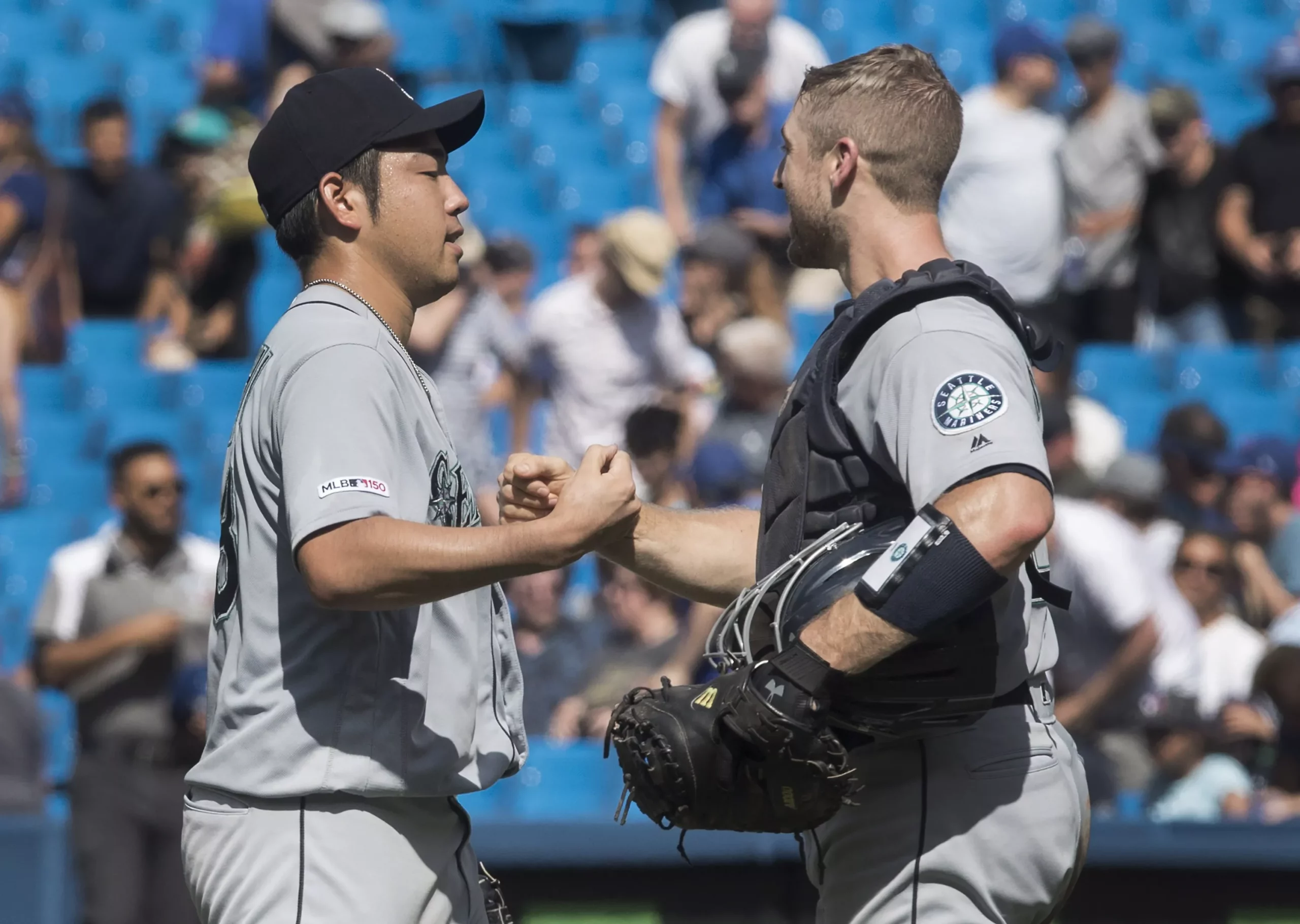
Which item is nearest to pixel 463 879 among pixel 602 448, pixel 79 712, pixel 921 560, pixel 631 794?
Result: pixel 631 794

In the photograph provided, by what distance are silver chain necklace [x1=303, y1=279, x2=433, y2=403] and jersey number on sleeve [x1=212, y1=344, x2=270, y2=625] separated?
0.16 m

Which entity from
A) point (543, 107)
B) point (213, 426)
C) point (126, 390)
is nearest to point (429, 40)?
point (543, 107)

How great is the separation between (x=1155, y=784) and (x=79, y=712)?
11.7ft

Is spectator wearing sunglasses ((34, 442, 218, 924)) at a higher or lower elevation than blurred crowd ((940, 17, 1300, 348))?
lower

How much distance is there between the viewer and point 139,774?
5.80 metres

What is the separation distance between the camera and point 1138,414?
921cm

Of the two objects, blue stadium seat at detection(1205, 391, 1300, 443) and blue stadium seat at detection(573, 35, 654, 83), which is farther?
blue stadium seat at detection(573, 35, 654, 83)

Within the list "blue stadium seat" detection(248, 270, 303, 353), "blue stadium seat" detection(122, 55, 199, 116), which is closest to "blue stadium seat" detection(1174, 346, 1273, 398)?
"blue stadium seat" detection(248, 270, 303, 353)

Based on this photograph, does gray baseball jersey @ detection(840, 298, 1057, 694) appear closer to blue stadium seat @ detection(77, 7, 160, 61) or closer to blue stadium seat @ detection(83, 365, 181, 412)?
blue stadium seat @ detection(83, 365, 181, 412)

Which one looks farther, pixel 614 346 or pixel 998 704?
pixel 614 346

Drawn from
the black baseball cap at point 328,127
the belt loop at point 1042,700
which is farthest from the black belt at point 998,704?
the black baseball cap at point 328,127

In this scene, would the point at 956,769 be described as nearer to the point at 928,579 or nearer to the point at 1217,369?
the point at 928,579

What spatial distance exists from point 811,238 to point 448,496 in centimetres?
82

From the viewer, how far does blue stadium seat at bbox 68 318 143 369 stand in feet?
31.2
